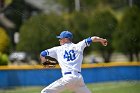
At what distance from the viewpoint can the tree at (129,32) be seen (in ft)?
110

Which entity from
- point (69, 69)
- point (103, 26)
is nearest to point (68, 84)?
point (69, 69)

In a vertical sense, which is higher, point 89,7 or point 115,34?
point 89,7

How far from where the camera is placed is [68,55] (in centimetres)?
880

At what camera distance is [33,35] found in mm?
35281

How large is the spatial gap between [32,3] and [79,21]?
25.0 m

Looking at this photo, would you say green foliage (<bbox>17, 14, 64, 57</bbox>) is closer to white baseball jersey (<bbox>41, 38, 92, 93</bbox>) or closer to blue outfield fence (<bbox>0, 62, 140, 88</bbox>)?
blue outfield fence (<bbox>0, 62, 140, 88</bbox>)

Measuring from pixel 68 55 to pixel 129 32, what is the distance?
24.9 meters

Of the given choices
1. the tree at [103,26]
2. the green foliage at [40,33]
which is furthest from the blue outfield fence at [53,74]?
the green foliage at [40,33]

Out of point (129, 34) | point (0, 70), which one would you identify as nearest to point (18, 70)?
point (0, 70)

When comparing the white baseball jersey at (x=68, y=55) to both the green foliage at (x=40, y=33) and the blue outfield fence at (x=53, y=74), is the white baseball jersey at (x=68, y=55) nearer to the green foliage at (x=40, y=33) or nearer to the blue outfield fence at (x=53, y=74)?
the blue outfield fence at (x=53, y=74)

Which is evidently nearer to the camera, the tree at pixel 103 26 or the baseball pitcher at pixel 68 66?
the baseball pitcher at pixel 68 66

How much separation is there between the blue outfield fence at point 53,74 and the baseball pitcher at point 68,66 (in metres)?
10.1

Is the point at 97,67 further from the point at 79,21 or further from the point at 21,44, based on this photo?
the point at 79,21

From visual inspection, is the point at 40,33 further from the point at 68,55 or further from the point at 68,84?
the point at 68,84
